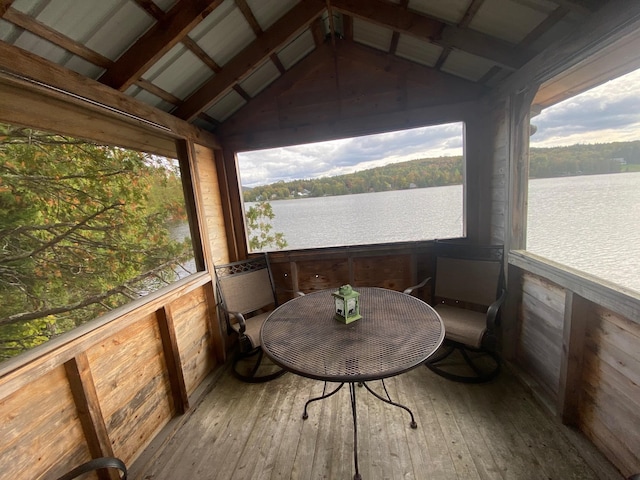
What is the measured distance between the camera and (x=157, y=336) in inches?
74.8

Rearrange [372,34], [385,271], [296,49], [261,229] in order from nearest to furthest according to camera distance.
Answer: [372,34], [296,49], [385,271], [261,229]

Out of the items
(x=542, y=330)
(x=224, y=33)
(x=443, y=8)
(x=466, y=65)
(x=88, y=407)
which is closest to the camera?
(x=88, y=407)

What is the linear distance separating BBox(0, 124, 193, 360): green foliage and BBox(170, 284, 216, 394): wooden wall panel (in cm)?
33

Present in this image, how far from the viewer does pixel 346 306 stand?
1615 millimetres

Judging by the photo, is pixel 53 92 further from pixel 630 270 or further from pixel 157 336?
pixel 630 270

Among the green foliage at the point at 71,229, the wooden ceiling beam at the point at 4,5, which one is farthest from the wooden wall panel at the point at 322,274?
the wooden ceiling beam at the point at 4,5

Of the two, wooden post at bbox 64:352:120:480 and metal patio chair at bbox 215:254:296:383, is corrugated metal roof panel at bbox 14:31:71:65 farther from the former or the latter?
metal patio chair at bbox 215:254:296:383

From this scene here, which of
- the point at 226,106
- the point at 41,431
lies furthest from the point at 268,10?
the point at 41,431

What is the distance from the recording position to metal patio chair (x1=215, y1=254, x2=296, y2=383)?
7.63ft

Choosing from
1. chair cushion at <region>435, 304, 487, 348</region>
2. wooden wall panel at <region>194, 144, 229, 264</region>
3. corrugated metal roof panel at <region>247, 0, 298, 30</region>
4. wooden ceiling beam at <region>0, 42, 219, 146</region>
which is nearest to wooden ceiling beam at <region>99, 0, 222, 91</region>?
wooden ceiling beam at <region>0, 42, 219, 146</region>

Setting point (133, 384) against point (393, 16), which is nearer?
point (133, 384)

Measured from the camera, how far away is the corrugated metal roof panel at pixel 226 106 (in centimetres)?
247

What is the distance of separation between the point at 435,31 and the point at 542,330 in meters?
2.35

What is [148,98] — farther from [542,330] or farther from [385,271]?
[542,330]
